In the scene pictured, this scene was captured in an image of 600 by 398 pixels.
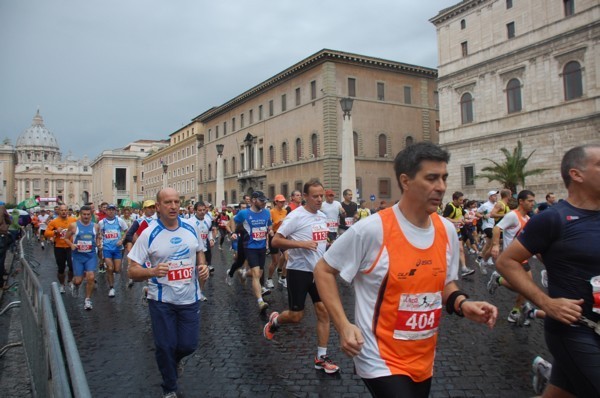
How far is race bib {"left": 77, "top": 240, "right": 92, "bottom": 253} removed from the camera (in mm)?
9031

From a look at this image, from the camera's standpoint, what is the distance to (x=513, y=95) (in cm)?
3469

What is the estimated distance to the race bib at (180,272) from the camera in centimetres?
461

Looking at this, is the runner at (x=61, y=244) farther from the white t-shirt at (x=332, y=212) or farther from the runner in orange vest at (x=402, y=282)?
the runner in orange vest at (x=402, y=282)

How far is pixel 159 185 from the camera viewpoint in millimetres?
93875

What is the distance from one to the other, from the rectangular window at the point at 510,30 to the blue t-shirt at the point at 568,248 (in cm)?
3633

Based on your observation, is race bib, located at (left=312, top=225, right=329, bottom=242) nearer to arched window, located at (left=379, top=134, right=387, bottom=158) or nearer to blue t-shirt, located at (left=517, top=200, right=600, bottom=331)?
blue t-shirt, located at (left=517, top=200, right=600, bottom=331)

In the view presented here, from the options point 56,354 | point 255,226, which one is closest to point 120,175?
point 255,226

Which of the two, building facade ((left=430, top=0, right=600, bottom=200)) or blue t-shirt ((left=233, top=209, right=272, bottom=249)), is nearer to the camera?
blue t-shirt ((left=233, top=209, right=272, bottom=249))

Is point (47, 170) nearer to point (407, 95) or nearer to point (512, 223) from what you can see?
point (407, 95)

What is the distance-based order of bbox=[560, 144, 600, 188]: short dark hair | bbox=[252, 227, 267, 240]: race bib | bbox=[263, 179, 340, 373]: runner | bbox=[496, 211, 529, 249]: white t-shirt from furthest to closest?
bbox=[252, 227, 267, 240]: race bib → bbox=[496, 211, 529, 249]: white t-shirt → bbox=[263, 179, 340, 373]: runner → bbox=[560, 144, 600, 188]: short dark hair

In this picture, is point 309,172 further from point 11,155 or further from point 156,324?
point 11,155

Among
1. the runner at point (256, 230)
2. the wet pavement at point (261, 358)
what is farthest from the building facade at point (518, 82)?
the runner at point (256, 230)

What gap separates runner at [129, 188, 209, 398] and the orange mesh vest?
2.42 metres

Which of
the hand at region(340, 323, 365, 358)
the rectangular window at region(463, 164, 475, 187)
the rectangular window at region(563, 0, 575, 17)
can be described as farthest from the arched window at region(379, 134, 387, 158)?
the hand at region(340, 323, 365, 358)
